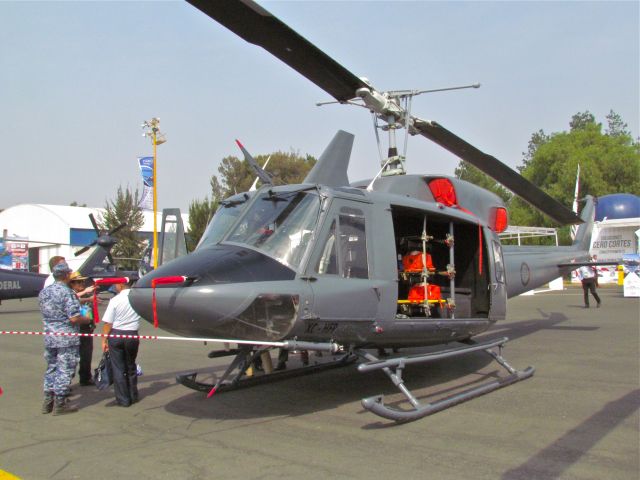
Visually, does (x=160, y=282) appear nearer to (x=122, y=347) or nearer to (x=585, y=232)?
(x=122, y=347)

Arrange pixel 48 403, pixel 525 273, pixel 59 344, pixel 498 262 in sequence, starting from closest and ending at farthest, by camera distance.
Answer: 1. pixel 59 344
2. pixel 48 403
3. pixel 498 262
4. pixel 525 273

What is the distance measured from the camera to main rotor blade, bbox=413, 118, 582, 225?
29.1ft

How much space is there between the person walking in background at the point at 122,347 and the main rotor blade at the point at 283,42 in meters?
3.44

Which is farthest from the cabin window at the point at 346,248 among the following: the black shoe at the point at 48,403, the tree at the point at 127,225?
the tree at the point at 127,225

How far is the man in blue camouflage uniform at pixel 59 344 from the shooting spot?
6.65 m

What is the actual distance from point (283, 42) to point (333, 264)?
2.33 meters

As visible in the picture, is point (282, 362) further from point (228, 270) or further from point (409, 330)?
point (228, 270)

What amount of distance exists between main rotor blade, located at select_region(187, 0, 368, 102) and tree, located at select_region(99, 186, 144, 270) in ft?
129

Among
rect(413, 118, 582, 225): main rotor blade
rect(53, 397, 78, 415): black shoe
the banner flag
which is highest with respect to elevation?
the banner flag

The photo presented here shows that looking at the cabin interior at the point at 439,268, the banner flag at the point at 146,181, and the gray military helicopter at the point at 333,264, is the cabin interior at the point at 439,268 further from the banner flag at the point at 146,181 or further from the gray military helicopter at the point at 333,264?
the banner flag at the point at 146,181

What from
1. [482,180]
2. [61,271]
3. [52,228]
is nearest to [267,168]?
[52,228]

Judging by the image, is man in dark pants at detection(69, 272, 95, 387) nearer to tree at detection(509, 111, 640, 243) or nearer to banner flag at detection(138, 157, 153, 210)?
banner flag at detection(138, 157, 153, 210)

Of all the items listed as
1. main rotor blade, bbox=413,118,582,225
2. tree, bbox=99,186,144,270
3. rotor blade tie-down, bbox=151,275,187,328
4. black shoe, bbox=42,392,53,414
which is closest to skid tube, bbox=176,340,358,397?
rotor blade tie-down, bbox=151,275,187,328

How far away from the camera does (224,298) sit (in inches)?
210
